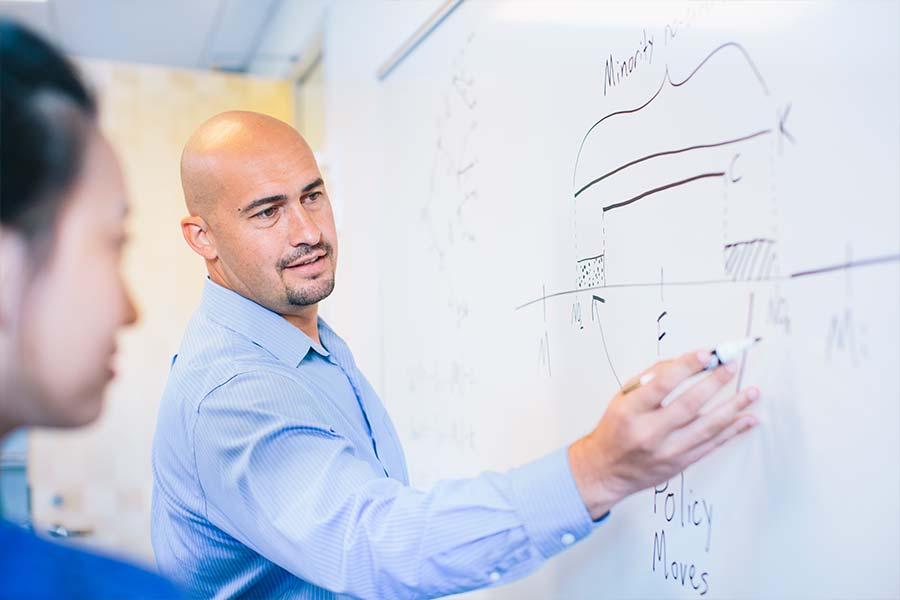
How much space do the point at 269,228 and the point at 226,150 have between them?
0.14 metres

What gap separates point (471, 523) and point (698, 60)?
56 cm

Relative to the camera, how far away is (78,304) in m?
0.56

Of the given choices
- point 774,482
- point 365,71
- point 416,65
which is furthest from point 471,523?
point 365,71

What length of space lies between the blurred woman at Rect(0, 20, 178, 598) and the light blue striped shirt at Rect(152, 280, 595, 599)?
0.32 meters

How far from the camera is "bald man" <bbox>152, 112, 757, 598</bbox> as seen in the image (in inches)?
29.8

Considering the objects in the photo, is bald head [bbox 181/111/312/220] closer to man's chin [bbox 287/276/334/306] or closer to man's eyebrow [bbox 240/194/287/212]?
man's eyebrow [bbox 240/194/287/212]

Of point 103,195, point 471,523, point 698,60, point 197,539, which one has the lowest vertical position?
point 197,539

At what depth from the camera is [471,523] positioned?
2.58ft

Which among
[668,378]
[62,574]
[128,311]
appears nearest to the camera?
[62,574]

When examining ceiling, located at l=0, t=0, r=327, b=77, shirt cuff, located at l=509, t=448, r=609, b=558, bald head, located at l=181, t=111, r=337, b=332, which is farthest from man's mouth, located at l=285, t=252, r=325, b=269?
ceiling, located at l=0, t=0, r=327, b=77

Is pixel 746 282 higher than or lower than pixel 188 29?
lower

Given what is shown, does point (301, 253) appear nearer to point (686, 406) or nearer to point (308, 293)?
point (308, 293)

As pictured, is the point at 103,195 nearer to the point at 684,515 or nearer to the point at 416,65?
the point at 684,515

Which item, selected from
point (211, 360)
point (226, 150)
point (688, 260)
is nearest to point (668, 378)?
point (688, 260)
